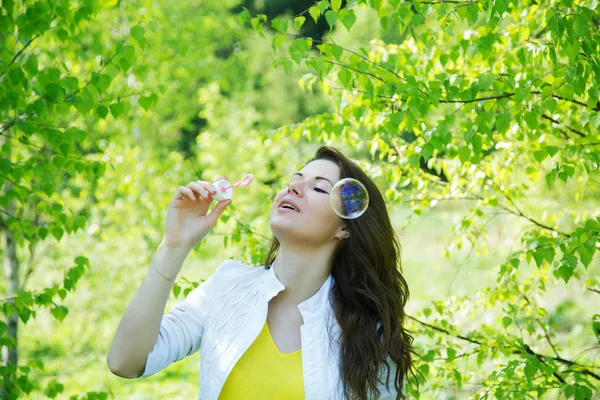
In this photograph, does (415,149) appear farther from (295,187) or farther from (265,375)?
(265,375)

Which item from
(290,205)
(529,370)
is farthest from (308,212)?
(529,370)

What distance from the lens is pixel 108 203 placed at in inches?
225

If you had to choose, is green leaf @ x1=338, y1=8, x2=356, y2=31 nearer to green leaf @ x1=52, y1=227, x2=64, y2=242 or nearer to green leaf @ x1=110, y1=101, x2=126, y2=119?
green leaf @ x1=110, y1=101, x2=126, y2=119

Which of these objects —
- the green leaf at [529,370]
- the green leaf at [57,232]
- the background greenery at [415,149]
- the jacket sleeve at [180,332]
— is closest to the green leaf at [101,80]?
the background greenery at [415,149]

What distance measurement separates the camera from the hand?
207 cm

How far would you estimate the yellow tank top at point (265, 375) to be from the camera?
2135 mm

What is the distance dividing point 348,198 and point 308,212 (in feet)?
0.57

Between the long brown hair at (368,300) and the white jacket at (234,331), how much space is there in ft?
0.15

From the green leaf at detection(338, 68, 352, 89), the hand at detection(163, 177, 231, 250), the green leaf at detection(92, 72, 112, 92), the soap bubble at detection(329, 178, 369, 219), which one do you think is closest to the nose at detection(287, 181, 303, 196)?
the soap bubble at detection(329, 178, 369, 219)

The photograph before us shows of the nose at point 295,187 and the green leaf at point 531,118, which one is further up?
the green leaf at point 531,118

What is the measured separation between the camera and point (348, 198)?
2418 mm

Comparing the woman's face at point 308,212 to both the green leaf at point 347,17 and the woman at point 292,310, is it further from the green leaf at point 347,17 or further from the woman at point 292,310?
the green leaf at point 347,17

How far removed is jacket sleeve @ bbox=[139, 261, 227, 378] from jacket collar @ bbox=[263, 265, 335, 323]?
0.77ft

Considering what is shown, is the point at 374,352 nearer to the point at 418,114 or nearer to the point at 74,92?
the point at 418,114
